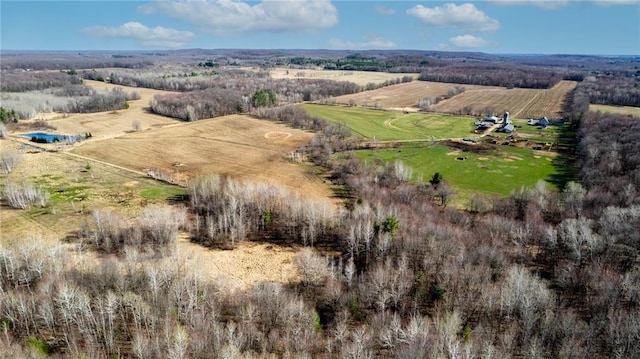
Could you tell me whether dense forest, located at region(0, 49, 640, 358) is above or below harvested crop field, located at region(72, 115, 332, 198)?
below

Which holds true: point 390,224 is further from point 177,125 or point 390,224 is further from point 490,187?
point 177,125

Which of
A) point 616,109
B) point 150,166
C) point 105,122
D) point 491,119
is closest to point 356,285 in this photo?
point 150,166

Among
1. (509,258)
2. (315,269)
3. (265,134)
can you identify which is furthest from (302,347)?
(265,134)

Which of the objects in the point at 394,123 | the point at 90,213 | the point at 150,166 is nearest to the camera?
the point at 90,213

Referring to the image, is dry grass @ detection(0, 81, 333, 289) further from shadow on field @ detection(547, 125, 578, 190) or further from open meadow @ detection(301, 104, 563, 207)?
shadow on field @ detection(547, 125, 578, 190)

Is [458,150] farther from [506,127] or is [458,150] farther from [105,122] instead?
[105,122]

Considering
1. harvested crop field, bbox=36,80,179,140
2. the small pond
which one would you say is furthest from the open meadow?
the small pond
